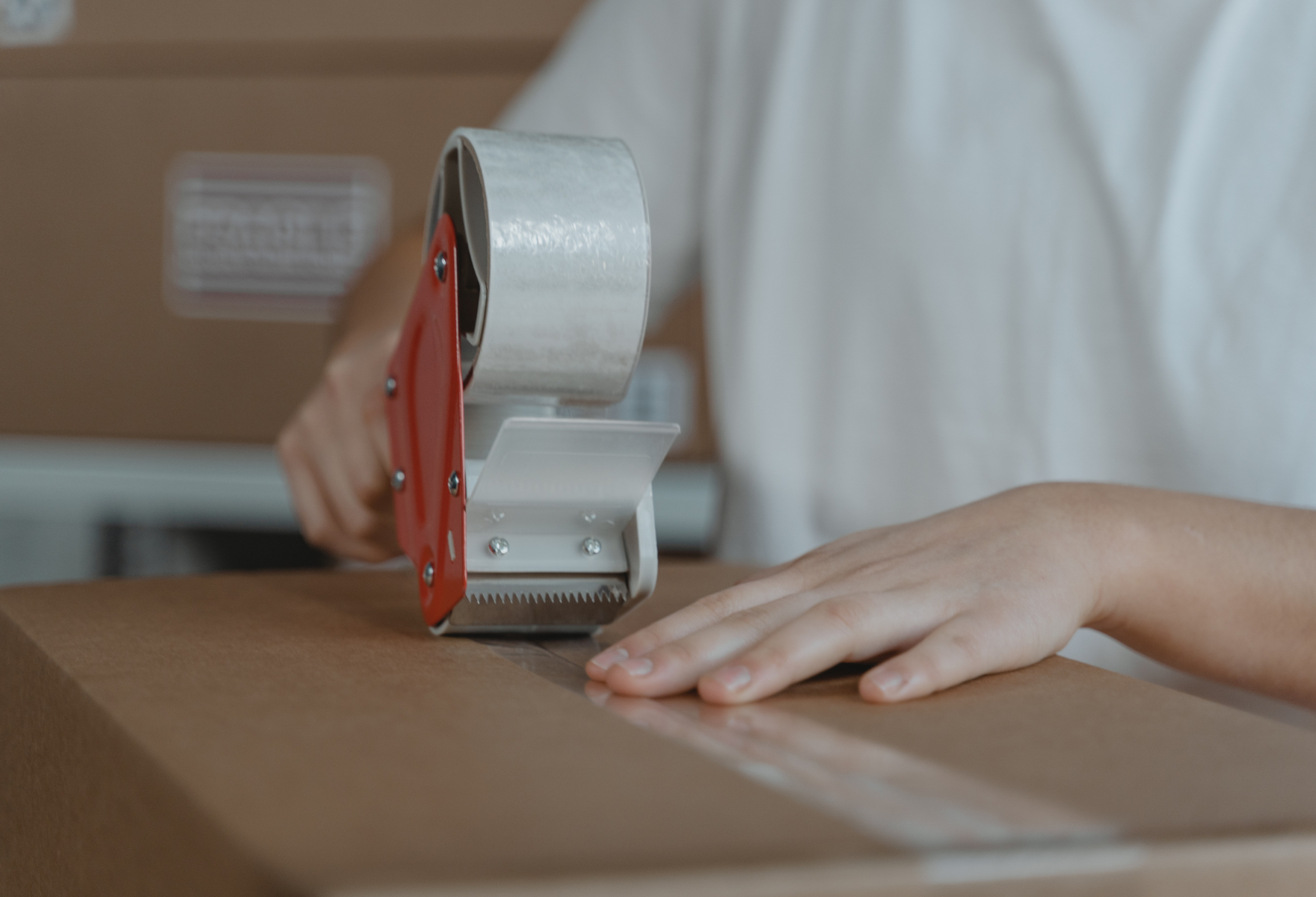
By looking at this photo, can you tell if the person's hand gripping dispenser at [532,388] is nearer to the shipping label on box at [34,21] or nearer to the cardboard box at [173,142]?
the cardboard box at [173,142]

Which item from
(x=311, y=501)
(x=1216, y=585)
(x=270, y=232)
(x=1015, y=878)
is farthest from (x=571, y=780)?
(x=270, y=232)

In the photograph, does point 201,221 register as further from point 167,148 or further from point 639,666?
point 639,666

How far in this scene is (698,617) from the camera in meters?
0.45

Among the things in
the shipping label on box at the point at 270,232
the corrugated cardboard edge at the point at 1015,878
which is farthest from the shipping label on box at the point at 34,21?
the corrugated cardboard edge at the point at 1015,878

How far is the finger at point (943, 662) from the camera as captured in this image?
0.41 m

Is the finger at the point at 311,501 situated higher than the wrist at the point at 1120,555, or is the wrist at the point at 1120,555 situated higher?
the wrist at the point at 1120,555

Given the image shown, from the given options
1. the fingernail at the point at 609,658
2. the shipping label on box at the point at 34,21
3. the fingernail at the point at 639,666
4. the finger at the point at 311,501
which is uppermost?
the shipping label on box at the point at 34,21

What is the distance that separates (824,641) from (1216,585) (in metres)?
0.21

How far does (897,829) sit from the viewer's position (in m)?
0.26

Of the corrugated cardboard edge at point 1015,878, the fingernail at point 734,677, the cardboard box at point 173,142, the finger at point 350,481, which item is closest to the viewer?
the corrugated cardboard edge at point 1015,878

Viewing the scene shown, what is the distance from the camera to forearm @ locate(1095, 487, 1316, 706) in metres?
0.51

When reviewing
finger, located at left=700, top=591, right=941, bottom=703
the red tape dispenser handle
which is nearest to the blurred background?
the red tape dispenser handle

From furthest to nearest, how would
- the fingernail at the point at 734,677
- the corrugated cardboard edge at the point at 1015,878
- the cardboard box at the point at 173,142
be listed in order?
the cardboard box at the point at 173,142 → the fingernail at the point at 734,677 → the corrugated cardboard edge at the point at 1015,878

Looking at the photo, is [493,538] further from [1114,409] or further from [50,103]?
[50,103]
